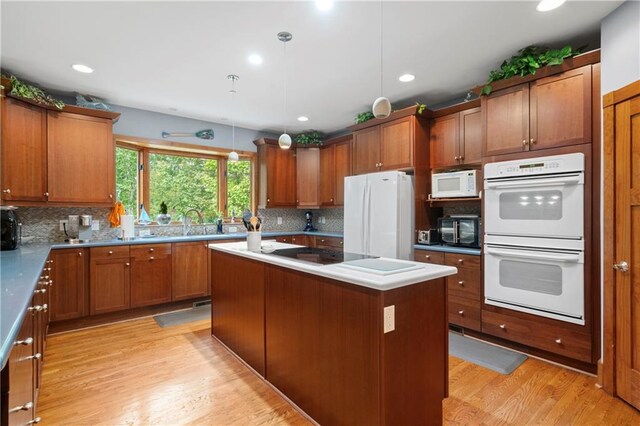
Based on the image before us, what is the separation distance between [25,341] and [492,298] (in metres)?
3.32

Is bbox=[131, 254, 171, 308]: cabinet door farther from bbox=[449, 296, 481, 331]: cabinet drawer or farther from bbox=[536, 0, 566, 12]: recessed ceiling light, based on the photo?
bbox=[536, 0, 566, 12]: recessed ceiling light

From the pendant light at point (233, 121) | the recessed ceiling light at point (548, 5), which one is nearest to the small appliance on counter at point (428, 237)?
the recessed ceiling light at point (548, 5)

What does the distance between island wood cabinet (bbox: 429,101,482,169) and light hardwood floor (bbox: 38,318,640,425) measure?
211 centimetres

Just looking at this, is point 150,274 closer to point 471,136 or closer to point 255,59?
point 255,59

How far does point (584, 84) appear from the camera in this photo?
2500 millimetres

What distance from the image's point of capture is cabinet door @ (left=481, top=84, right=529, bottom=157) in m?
2.83

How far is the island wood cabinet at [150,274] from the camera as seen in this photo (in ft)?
12.6

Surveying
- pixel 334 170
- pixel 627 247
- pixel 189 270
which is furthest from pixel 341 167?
pixel 627 247

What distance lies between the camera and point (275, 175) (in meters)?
5.38

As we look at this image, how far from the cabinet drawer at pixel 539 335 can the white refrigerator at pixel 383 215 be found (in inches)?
43.3

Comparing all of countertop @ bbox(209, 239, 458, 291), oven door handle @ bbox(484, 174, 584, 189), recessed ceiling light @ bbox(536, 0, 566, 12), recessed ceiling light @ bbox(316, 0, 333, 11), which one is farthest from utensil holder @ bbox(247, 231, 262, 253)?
recessed ceiling light @ bbox(536, 0, 566, 12)

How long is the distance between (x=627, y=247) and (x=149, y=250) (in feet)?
14.9

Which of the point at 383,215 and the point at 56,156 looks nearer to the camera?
the point at 56,156

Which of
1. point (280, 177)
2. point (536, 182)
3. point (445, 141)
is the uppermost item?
point (445, 141)
